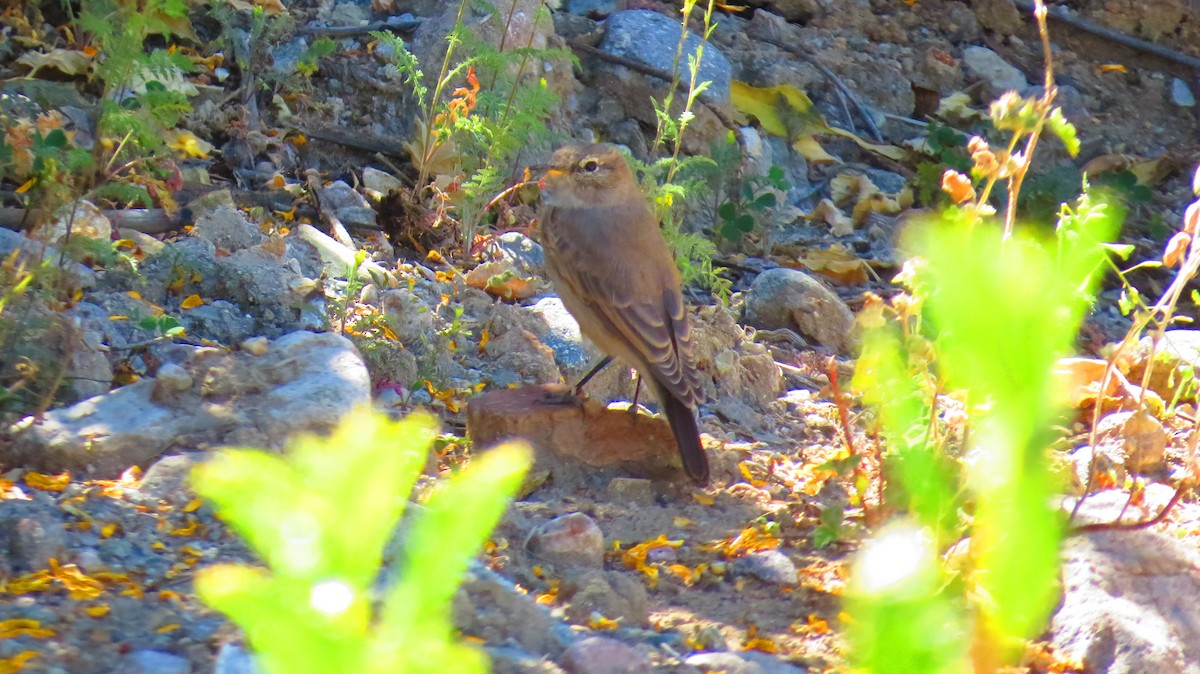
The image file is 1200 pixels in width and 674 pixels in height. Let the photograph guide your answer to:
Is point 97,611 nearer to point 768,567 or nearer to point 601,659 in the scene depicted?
point 601,659

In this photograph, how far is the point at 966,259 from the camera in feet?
2.92

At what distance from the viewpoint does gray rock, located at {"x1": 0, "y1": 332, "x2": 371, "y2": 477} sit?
141 inches

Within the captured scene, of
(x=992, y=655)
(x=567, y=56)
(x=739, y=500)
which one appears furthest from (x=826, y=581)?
(x=567, y=56)

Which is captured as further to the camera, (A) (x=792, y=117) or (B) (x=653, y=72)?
(A) (x=792, y=117)

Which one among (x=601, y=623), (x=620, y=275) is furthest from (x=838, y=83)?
(x=601, y=623)

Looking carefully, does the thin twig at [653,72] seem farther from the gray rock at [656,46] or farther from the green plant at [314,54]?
the green plant at [314,54]

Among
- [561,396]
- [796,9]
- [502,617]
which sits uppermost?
[796,9]

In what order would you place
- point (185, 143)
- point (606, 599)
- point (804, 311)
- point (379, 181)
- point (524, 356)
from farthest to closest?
1. point (379, 181)
2. point (804, 311)
3. point (185, 143)
4. point (524, 356)
5. point (606, 599)

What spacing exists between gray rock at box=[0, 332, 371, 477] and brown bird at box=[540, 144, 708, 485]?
1255mm

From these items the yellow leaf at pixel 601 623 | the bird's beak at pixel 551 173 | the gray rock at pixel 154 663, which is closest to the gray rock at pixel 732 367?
the bird's beak at pixel 551 173

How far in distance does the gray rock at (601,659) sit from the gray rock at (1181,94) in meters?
7.72

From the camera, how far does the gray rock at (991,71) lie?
877 cm

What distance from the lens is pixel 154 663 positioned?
7.64 feet

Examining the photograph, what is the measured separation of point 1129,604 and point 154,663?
2.40 meters
